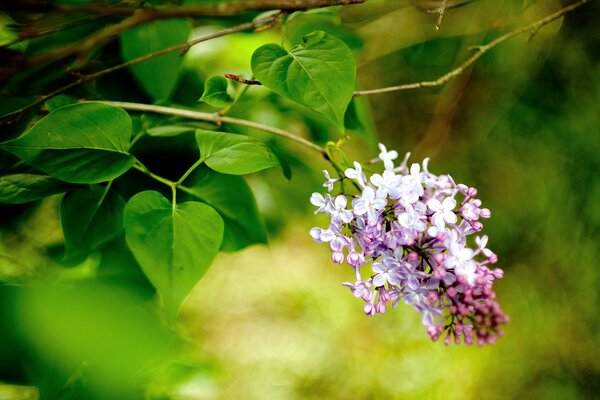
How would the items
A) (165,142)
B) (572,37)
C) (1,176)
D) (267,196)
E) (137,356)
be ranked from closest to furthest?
(137,356)
(1,176)
(165,142)
(267,196)
(572,37)

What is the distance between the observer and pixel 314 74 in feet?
1.75

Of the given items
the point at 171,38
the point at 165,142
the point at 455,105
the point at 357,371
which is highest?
the point at 171,38

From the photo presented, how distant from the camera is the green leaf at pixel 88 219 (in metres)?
0.59

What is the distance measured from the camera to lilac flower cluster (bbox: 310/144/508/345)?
0.53 m

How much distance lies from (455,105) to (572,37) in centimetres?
43

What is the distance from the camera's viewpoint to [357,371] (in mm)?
1667

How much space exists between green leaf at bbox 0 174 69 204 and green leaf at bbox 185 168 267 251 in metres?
0.17

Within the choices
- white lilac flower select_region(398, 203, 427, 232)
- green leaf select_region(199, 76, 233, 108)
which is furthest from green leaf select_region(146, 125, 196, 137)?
white lilac flower select_region(398, 203, 427, 232)

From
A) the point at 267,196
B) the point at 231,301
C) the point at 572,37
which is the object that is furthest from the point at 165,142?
the point at 572,37

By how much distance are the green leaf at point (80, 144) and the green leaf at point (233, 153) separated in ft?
0.28

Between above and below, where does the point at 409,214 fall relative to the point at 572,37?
above

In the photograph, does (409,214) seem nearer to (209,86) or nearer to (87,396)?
(209,86)

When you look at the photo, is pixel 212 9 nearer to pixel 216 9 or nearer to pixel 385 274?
pixel 216 9

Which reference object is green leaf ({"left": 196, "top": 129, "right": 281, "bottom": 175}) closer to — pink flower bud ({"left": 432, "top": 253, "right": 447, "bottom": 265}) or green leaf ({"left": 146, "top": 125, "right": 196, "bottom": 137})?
green leaf ({"left": 146, "top": 125, "right": 196, "bottom": 137})
